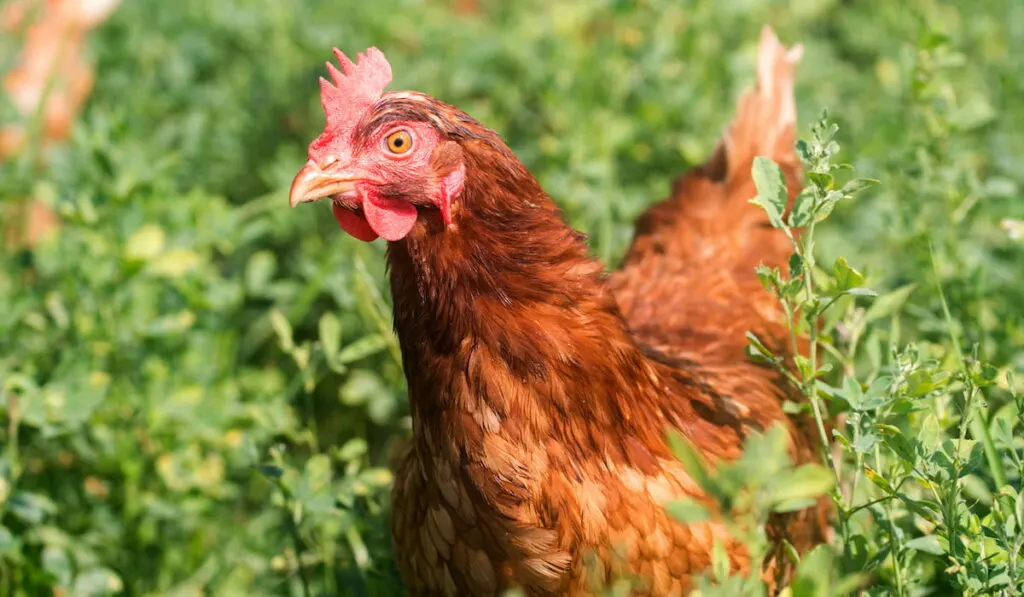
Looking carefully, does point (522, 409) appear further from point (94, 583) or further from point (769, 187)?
point (94, 583)

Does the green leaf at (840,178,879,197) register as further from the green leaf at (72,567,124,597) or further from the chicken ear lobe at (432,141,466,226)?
the green leaf at (72,567,124,597)

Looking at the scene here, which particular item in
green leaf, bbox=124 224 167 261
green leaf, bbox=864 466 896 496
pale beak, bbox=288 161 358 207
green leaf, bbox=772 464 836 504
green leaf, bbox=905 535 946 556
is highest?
green leaf, bbox=124 224 167 261

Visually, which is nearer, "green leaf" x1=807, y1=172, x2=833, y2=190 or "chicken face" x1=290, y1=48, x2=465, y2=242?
"green leaf" x1=807, y1=172, x2=833, y2=190

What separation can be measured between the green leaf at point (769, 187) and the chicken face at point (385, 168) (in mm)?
529

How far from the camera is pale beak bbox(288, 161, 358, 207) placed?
1.86 m

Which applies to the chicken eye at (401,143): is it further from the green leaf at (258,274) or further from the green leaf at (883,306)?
the green leaf at (258,274)

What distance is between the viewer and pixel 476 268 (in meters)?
1.84

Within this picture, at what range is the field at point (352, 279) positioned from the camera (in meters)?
1.97

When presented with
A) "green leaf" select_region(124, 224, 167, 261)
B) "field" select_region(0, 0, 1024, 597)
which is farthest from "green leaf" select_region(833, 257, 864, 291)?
"green leaf" select_region(124, 224, 167, 261)

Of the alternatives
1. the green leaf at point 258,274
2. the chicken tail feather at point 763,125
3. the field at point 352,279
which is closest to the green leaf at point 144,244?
the field at point 352,279

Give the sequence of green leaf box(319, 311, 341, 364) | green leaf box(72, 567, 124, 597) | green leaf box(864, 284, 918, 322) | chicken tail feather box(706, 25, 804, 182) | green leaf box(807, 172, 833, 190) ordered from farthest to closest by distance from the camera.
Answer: chicken tail feather box(706, 25, 804, 182) → green leaf box(72, 567, 124, 597) → green leaf box(319, 311, 341, 364) → green leaf box(864, 284, 918, 322) → green leaf box(807, 172, 833, 190)

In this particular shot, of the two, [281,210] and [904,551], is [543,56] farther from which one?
[904,551]

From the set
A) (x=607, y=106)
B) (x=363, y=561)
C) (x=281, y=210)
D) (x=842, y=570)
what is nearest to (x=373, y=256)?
(x=281, y=210)

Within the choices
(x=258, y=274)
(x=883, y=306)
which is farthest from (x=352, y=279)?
(x=883, y=306)
